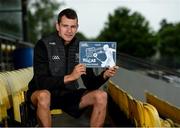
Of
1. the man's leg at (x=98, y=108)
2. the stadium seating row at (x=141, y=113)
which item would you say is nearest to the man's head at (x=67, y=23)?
the man's leg at (x=98, y=108)

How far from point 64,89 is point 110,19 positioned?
6274cm

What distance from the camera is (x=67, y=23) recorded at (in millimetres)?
5516

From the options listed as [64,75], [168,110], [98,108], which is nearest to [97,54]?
[64,75]

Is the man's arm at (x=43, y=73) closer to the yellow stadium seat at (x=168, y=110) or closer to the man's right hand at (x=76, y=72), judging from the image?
the man's right hand at (x=76, y=72)

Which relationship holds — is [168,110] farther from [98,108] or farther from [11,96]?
[11,96]

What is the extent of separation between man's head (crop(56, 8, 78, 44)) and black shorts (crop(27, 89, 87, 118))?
0.62m

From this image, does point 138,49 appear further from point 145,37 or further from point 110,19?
point 110,19

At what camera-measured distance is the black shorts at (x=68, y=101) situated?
553 centimetres

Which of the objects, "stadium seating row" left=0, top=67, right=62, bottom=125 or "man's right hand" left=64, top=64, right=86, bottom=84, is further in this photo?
"stadium seating row" left=0, top=67, right=62, bottom=125

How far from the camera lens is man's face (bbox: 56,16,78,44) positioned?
5516mm

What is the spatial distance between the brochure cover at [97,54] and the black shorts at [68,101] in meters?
0.38

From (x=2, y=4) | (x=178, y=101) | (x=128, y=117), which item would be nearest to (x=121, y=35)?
(x=2, y=4)

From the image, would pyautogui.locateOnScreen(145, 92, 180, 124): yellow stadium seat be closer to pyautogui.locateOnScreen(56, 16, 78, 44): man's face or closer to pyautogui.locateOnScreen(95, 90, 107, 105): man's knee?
pyautogui.locateOnScreen(95, 90, 107, 105): man's knee

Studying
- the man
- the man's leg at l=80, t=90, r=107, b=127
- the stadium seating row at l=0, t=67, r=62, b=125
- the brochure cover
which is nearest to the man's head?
the man
